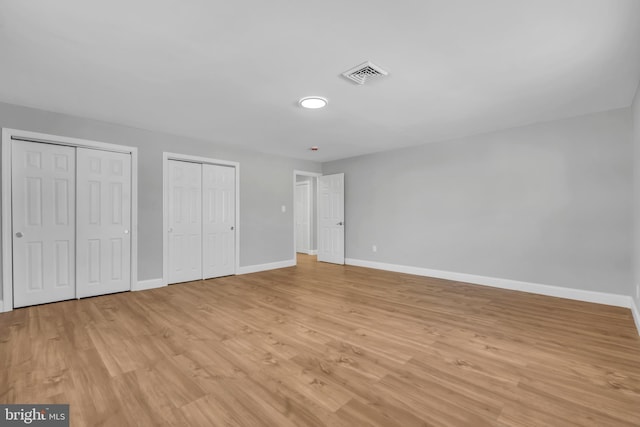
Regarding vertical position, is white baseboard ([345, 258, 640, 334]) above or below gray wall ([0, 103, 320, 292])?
below

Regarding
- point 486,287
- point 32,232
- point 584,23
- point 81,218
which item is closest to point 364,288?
point 486,287

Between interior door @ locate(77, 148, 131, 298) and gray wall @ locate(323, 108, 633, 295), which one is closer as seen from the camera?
gray wall @ locate(323, 108, 633, 295)

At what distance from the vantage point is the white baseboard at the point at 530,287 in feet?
12.0

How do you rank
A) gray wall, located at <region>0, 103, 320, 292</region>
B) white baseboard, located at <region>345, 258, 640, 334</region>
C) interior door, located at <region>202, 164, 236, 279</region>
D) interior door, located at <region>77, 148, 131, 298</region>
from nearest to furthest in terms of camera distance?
white baseboard, located at <region>345, 258, 640, 334</region>, gray wall, located at <region>0, 103, 320, 292</region>, interior door, located at <region>77, 148, 131, 298</region>, interior door, located at <region>202, 164, 236, 279</region>

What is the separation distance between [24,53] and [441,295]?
5.22 metres

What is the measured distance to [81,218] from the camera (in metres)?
3.98

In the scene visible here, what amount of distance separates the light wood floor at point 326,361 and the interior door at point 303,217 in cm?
485

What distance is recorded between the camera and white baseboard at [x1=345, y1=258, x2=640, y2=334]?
366cm

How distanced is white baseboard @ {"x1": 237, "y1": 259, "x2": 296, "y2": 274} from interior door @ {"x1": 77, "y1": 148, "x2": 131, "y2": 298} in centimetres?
197

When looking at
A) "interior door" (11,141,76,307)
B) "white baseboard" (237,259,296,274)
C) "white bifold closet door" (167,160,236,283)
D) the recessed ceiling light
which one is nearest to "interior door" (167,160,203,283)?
"white bifold closet door" (167,160,236,283)

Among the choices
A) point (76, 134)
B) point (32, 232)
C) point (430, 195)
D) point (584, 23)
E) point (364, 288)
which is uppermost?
point (584, 23)

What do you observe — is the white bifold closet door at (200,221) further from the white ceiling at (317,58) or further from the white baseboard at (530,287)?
the white baseboard at (530,287)

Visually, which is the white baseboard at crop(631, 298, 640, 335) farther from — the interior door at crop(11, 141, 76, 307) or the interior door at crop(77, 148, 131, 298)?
the interior door at crop(11, 141, 76, 307)

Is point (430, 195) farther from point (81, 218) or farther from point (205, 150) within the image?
point (81, 218)
